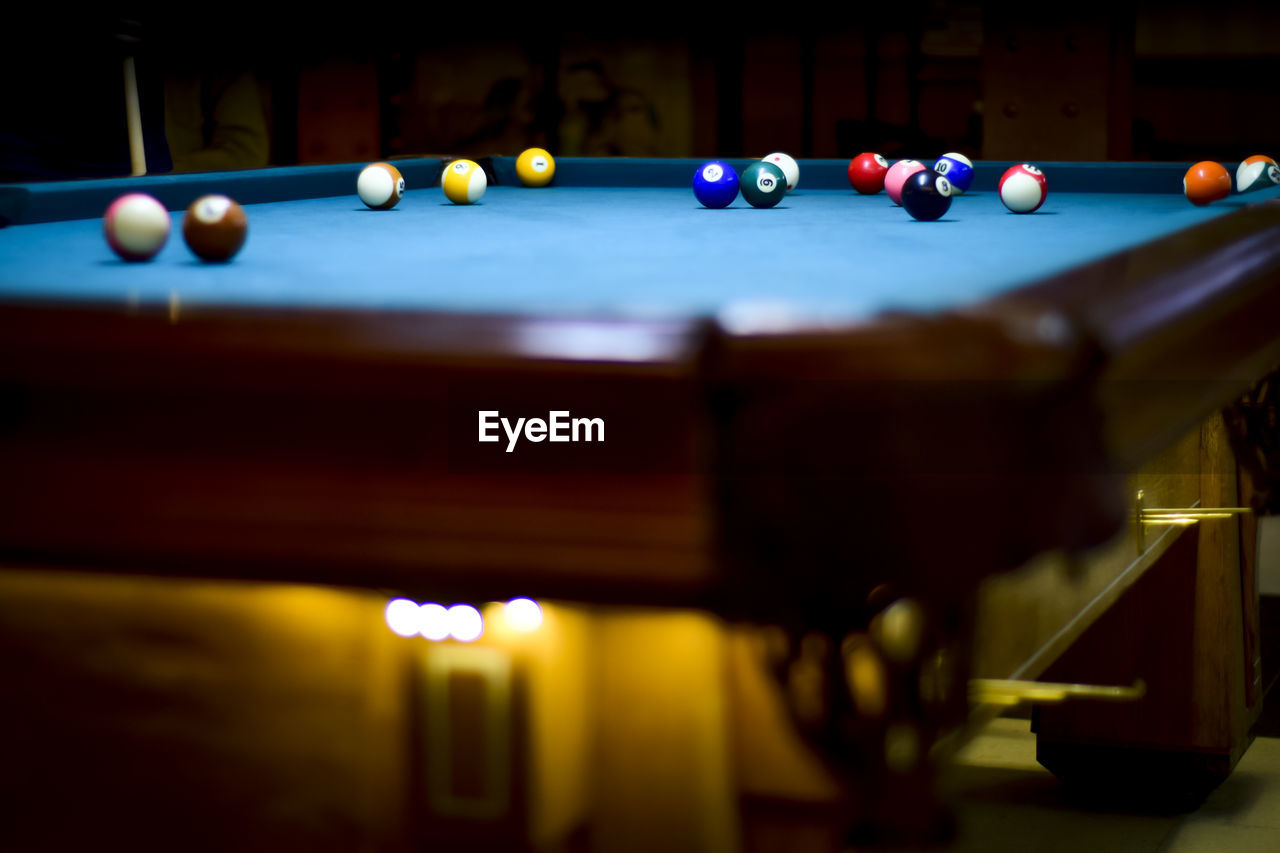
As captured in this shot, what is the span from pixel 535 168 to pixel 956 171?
3.29 feet

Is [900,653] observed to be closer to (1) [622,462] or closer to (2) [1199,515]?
(1) [622,462]

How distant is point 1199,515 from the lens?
83.2 inches

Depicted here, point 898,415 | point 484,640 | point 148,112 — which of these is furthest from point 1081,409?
point 148,112

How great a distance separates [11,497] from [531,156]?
2364 mm

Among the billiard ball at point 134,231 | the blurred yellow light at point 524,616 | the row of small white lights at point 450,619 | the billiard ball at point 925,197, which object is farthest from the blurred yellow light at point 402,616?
the billiard ball at point 925,197

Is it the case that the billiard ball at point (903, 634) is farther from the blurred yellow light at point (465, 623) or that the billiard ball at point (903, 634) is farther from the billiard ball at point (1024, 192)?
the billiard ball at point (1024, 192)

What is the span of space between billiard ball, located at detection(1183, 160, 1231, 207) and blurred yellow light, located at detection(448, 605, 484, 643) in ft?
5.96

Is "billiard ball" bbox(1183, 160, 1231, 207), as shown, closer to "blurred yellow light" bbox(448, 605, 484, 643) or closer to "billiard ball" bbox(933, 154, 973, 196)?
"billiard ball" bbox(933, 154, 973, 196)

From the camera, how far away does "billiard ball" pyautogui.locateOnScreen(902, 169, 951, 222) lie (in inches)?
86.1

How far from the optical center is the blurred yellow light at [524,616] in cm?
111

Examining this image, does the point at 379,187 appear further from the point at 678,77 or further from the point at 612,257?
the point at 678,77

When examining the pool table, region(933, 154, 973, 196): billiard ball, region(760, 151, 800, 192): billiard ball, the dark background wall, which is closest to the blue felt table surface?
the pool table

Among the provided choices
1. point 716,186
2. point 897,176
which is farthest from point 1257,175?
point 716,186

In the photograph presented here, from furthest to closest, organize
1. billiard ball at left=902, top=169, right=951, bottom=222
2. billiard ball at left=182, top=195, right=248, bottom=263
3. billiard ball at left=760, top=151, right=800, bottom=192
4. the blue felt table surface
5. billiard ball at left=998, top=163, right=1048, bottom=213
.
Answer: billiard ball at left=760, top=151, right=800, bottom=192, billiard ball at left=998, top=163, right=1048, bottom=213, billiard ball at left=902, top=169, right=951, bottom=222, billiard ball at left=182, top=195, right=248, bottom=263, the blue felt table surface
